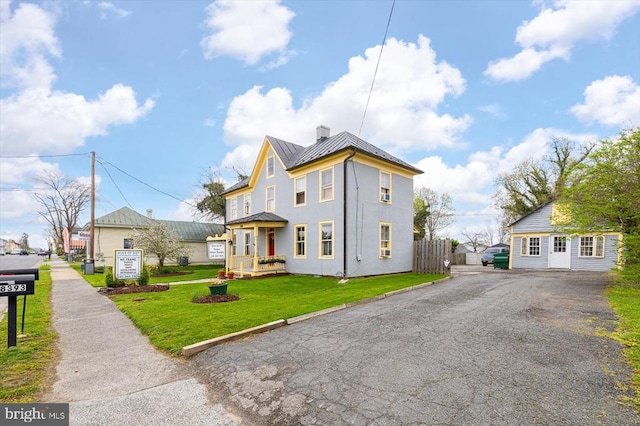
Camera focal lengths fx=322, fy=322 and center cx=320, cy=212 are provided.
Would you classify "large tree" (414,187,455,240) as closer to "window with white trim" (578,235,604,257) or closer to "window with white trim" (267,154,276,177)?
"window with white trim" (578,235,604,257)

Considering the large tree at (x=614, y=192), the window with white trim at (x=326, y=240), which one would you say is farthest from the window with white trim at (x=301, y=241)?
the large tree at (x=614, y=192)

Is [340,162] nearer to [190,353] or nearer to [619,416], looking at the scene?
[190,353]

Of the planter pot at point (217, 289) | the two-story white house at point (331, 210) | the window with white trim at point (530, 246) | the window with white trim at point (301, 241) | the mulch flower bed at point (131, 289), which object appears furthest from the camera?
the window with white trim at point (530, 246)

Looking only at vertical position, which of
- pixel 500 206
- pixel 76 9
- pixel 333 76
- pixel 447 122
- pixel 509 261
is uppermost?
pixel 76 9

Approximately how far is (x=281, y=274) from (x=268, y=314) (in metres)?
10.7

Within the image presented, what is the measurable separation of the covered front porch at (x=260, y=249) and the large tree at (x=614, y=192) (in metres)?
13.6

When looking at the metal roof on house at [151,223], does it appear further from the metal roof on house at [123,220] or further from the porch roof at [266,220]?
the porch roof at [266,220]

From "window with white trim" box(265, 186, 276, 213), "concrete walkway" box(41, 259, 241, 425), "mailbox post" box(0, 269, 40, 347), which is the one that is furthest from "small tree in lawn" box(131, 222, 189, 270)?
"mailbox post" box(0, 269, 40, 347)

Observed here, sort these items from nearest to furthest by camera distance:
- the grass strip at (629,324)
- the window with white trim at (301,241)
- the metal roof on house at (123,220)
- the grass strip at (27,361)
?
the grass strip at (27,361) → the grass strip at (629,324) → the window with white trim at (301,241) → the metal roof on house at (123,220)

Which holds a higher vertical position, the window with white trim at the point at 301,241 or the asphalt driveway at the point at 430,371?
the window with white trim at the point at 301,241

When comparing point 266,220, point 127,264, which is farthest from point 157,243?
point 266,220

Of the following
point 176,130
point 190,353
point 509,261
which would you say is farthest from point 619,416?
point 509,261

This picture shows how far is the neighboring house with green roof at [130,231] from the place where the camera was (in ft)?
102

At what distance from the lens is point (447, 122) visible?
1662cm
